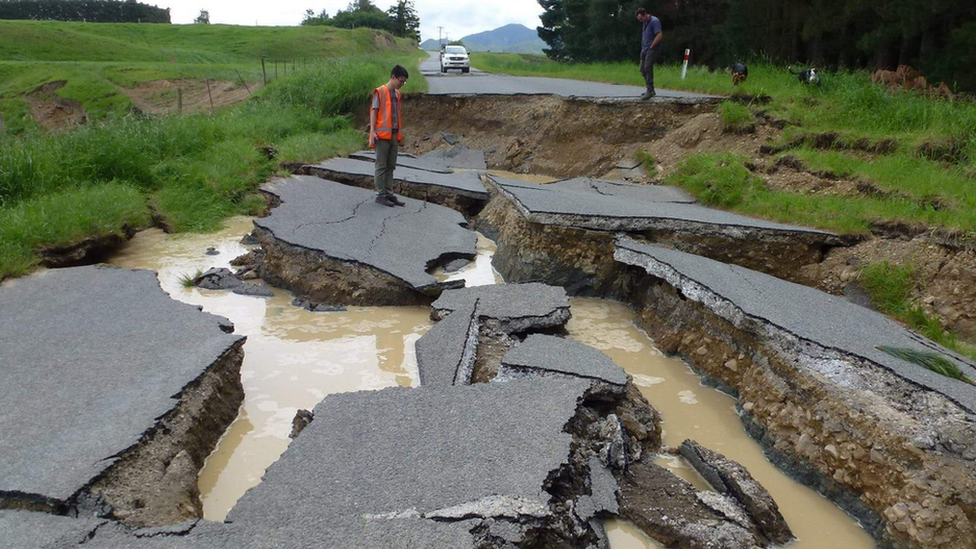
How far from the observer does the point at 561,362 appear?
12.6 ft

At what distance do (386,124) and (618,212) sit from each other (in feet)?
9.95

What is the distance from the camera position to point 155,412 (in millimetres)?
3107

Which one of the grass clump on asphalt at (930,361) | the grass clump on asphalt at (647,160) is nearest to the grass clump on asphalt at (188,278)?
the grass clump on asphalt at (930,361)

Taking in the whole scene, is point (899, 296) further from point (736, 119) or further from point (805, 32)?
point (805, 32)

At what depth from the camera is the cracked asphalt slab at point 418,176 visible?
859 cm

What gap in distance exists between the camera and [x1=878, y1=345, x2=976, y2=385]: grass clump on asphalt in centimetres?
357

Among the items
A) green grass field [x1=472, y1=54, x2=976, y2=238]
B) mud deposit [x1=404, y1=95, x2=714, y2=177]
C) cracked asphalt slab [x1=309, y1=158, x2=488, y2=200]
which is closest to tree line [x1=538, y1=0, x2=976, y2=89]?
green grass field [x1=472, y1=54, x2=976, y2=238]

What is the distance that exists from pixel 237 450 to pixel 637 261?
3488mm

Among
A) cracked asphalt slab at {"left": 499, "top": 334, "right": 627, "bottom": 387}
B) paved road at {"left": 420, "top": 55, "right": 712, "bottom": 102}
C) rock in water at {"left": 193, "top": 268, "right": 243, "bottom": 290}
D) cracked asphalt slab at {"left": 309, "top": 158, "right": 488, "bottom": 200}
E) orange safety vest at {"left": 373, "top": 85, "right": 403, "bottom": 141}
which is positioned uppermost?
paved road at {"left": 420, "top": 55, "right": 712, "bottom": 102}

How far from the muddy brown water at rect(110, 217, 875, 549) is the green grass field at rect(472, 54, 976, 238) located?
2.38m

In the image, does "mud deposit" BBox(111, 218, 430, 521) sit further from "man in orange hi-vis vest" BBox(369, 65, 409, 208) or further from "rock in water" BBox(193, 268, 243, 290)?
"man in orange hi-vis vest" BBox(369, 65, 409, 208)

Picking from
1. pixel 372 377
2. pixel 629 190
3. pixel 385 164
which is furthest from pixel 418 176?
pixel 372 377

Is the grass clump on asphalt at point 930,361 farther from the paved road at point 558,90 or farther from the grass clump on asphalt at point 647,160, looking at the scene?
the paved road at point 558,90

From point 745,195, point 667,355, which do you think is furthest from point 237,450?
point 745,195
